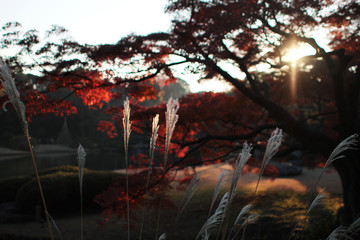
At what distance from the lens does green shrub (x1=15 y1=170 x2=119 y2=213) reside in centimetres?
829

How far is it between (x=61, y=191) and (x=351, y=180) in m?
7.26

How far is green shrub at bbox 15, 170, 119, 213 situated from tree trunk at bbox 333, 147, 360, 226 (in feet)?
21.4

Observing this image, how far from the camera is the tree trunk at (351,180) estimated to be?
16.6 ft

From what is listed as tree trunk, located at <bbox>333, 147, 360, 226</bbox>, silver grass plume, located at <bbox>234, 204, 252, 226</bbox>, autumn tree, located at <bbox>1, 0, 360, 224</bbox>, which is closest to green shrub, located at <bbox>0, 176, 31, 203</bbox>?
autumn tree, located at <bbox>1, 0, 360, 224</bbox>

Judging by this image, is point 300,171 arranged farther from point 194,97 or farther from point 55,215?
point 55,215

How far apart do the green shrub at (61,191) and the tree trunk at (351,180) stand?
6535 mm

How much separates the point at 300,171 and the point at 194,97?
995 centimetres

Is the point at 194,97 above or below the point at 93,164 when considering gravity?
above

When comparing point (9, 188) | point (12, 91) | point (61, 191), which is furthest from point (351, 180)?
point (9, 188)

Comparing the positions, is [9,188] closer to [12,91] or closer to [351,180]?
[351,180]

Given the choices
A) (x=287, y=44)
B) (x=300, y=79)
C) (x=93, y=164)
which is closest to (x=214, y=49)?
A: (x=287, y=44)

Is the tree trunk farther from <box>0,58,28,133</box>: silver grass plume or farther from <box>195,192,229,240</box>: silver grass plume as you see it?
<box>0,58,28,133</box>: silver grass plume

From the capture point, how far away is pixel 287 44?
222 inches

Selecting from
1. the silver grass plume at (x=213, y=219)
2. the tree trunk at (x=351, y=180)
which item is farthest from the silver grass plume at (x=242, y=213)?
the tree trunk at (x=351, y=180)
